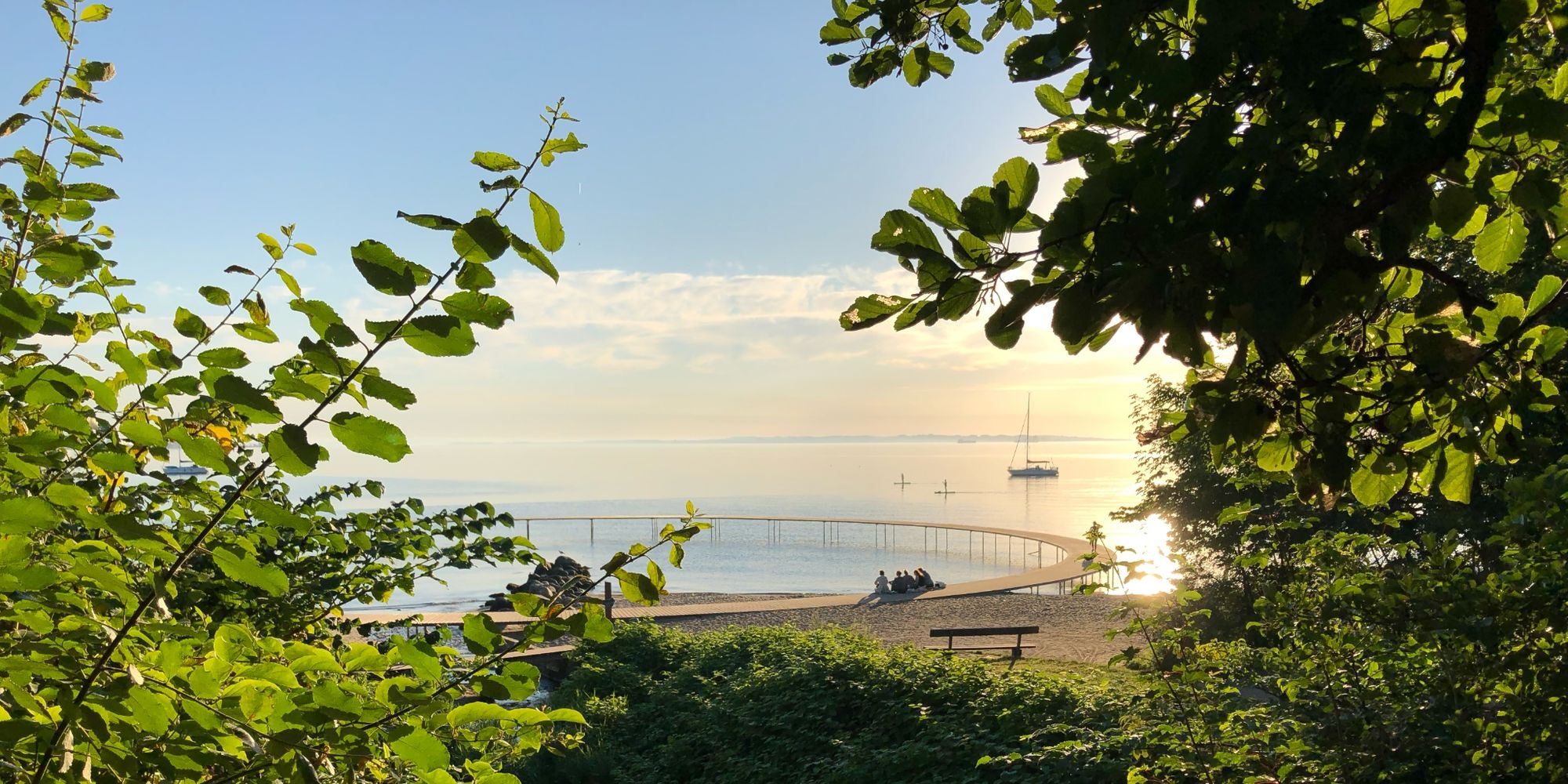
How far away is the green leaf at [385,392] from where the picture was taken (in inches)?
42.0

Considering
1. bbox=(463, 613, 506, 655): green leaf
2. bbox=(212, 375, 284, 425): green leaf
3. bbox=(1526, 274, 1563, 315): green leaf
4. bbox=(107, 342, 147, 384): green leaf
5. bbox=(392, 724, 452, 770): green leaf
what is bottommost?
bbox=(392, 724, 452, 770): green leaf

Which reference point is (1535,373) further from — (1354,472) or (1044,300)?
(1044,300)

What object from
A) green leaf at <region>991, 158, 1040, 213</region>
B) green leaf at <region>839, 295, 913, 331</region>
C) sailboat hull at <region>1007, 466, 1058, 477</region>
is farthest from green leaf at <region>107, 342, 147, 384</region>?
sailboat hull at <region>1007, 466, 1058, 477</region>

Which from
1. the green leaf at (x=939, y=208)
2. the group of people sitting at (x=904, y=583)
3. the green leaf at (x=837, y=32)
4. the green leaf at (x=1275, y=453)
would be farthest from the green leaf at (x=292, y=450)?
the group of people sitting at (x=904, y=583)

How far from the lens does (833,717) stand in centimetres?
835

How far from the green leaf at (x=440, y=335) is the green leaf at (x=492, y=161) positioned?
0.64 ft

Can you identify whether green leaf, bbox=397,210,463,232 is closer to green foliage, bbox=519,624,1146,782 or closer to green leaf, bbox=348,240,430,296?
green leaf, bbox=348,240,430,296

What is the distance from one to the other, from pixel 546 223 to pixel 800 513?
64.8m

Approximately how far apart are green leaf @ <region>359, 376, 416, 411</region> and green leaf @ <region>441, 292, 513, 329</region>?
0.40 ft

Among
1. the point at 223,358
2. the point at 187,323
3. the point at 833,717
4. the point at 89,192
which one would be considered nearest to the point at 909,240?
the point at 223,358

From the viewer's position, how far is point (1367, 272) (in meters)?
0.92

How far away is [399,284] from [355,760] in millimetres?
712

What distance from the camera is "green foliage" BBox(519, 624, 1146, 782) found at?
20.8 feet

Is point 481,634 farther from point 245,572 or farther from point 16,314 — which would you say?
point 16,314
